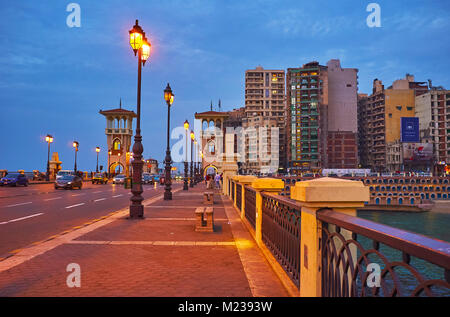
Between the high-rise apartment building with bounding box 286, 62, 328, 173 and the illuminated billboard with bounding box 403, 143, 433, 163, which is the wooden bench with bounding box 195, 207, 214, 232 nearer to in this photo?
the illuminated billboard with bounding box 403, 143, 433, 163

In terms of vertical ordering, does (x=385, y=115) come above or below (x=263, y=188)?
above

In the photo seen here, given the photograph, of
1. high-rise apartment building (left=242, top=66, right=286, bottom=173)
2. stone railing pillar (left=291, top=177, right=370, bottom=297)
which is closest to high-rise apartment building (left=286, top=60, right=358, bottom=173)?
high-rise apartment building (left=242, top=66, right=286, bottom=173)

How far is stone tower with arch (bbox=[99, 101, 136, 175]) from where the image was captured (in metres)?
92.8

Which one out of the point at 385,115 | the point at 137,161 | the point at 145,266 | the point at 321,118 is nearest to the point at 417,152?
the point at 385,115

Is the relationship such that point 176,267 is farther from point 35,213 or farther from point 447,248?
point 35,213

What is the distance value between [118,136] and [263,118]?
186 ft

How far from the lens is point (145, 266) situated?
578cm

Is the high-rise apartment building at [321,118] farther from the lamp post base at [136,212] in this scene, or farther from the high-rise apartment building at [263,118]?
the lamp post base at [136,212]

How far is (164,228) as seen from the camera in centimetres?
1000

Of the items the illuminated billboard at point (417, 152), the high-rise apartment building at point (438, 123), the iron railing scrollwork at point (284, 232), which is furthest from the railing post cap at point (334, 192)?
the high-rise apartment building at point (438, 123)

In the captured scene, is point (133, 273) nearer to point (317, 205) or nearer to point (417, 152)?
point (317, 205)

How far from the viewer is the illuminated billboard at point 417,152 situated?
9769 centimetres

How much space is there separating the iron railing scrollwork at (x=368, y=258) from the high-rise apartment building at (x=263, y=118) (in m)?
121
